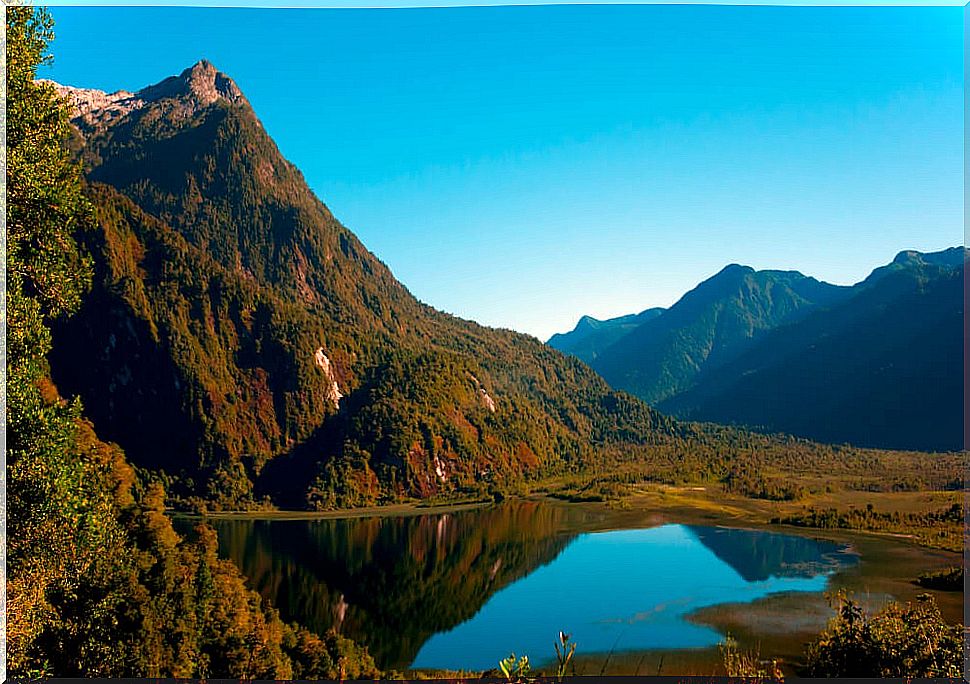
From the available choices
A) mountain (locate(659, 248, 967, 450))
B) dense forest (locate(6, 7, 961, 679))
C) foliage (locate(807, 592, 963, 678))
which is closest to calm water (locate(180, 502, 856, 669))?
dense forest (locate(6, 7, 961, 679))

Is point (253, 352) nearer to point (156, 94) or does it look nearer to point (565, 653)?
point (156, 94)

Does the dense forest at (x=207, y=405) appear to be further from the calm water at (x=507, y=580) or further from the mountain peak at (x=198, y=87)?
the calm water at (x=507, y=580)

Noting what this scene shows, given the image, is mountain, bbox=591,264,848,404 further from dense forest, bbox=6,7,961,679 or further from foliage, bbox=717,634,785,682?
foliage, bbox=717,634,785,682

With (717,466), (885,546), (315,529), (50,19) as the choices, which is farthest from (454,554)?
(50,19)

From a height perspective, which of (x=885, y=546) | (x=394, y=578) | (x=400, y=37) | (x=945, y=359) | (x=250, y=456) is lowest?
(x=394, y=578)

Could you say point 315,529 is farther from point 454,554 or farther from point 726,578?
point 726,578

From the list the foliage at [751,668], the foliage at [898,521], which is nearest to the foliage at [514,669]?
the foliage at [751,668]

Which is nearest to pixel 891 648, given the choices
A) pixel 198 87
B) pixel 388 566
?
pixel 388 566
